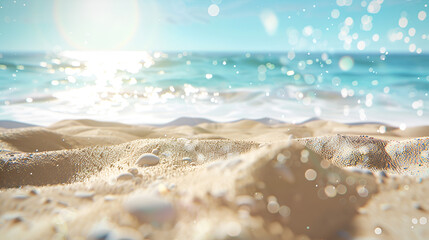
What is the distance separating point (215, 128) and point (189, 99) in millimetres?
2689

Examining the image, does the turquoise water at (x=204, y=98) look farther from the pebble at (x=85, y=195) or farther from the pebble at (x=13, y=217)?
the pebble at (x=13, y=217)

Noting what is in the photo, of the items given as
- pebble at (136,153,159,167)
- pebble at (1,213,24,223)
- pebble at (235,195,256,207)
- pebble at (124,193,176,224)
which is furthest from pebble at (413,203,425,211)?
pebble at (1,213,24,223)

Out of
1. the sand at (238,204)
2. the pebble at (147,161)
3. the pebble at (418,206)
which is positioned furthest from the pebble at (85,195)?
the pebble at (418,206)

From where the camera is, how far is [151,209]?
0.81 metres

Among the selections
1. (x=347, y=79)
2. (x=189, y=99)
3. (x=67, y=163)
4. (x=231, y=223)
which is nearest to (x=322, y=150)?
(x=231, y=223)

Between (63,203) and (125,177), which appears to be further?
(125,177)

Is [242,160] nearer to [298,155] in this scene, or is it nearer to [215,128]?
[298,155]

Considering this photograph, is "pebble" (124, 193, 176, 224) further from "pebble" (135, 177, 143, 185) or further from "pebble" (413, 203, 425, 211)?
"pebble" (413, 203, 425, 211)

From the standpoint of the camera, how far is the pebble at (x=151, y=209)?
793 mm

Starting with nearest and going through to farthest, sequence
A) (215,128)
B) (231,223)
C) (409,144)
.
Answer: (231,223) → (409,144) → (215,128)

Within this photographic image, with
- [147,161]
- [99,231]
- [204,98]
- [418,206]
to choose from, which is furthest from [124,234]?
[204,98]

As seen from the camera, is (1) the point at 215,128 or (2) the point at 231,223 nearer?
(2) the point at 231,223

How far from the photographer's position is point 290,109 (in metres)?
5.96

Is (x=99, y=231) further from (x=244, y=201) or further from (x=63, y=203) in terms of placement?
(x=244, y=201)
